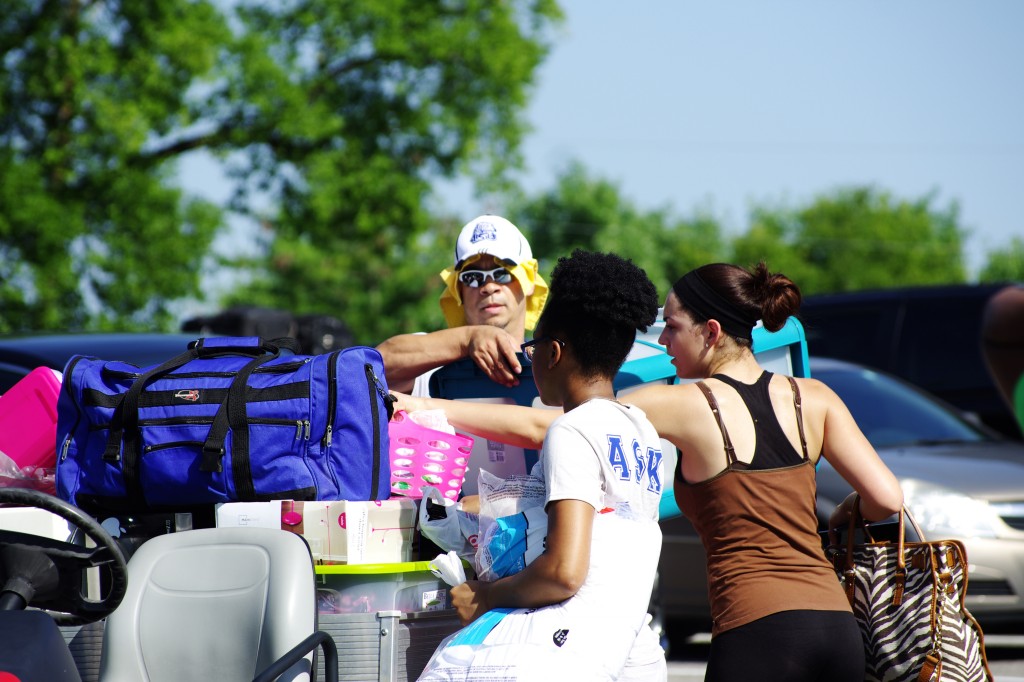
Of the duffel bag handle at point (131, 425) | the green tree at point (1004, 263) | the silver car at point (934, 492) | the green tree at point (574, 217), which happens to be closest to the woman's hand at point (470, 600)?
the duffel bag handle at point (131, 425)

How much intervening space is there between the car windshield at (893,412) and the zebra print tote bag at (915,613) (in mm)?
4700

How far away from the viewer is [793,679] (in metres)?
3.01

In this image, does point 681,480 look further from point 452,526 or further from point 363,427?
point 363,427

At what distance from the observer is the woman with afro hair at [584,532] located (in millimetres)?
2689

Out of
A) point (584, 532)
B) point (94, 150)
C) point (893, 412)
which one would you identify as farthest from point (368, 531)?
point (94, 150)

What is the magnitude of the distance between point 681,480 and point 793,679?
0.54m

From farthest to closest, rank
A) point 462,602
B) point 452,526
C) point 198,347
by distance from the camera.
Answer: point 198,347, point 452,526, point 462,602

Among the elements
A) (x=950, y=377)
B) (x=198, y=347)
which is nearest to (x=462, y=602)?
(x=198, y=347)

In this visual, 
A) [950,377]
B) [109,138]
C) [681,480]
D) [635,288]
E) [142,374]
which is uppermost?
[109,138]

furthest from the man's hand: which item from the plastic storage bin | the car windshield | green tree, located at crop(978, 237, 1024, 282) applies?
green tree, located at crop(978, 237, 1024, 282)

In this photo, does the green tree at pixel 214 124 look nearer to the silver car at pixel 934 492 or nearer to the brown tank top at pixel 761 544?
the silver car at pixel 934 492

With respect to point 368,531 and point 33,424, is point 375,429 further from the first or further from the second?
point 33,424

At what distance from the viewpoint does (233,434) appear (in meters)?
3.29

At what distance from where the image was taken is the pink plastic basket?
3547 millimetres
